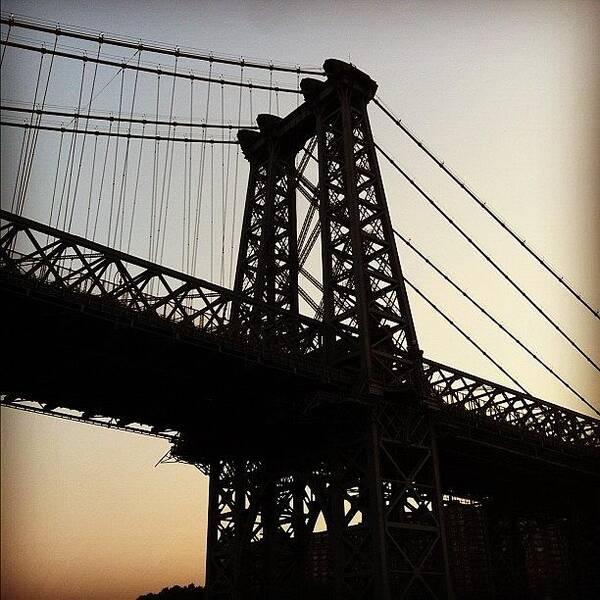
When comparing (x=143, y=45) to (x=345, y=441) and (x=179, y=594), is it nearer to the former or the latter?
(x=345, y=441)

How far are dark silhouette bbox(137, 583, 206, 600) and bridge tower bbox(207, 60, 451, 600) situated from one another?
62817mm

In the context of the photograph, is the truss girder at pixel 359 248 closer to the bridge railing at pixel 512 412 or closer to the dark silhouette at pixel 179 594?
the bridge railing at pixel 512 412

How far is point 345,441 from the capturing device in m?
33.5

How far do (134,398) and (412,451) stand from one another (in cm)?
1313

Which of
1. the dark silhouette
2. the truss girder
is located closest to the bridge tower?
the truss girder

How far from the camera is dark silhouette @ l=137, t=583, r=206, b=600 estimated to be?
96.2 meters

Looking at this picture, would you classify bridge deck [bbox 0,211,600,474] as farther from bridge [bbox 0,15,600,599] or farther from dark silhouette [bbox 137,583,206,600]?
dark silhouette [bbox 137,583,206,600]

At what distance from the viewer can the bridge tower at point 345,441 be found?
104 ft

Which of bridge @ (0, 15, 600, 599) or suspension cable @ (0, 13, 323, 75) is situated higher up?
suspension cable @ (0, 13, 323, 75)

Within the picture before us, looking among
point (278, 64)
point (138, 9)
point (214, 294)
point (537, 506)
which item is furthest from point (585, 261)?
point (537, 506)

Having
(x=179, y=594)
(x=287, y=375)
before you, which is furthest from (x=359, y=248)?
(x=179, y=594)

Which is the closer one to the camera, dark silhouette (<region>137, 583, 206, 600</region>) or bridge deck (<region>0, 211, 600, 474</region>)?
bridge deck (<region>0, 211, 600, 474</region>)

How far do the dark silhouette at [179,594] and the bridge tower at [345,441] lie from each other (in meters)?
62.8

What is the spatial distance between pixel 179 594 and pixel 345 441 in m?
77.2
